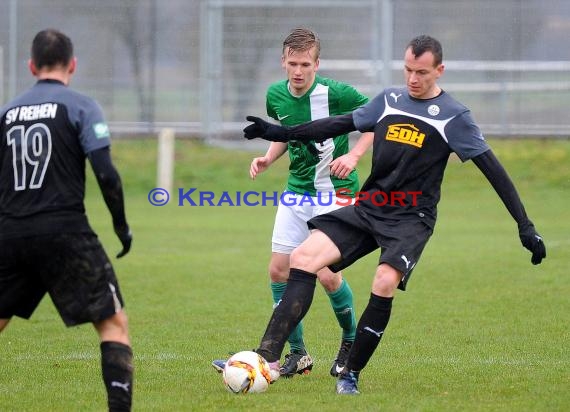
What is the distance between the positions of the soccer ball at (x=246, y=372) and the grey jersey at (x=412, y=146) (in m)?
1.11

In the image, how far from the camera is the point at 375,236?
6160 millimetres

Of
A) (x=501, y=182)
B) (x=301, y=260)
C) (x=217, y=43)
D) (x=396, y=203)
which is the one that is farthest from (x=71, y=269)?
(x=217, y=43)

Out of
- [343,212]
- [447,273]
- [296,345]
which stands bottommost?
[447,273]

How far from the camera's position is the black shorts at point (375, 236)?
5992 mm

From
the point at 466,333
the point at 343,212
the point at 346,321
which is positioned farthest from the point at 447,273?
the point at 343,212

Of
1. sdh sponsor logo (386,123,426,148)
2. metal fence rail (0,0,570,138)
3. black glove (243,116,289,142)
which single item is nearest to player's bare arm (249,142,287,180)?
black glove (243,116,289,142)

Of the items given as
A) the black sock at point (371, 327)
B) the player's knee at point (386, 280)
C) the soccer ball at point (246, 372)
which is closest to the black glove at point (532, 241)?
the player's knee at point (386, 280)

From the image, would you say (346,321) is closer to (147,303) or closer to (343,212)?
(343,212)

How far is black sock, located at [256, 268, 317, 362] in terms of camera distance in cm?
599

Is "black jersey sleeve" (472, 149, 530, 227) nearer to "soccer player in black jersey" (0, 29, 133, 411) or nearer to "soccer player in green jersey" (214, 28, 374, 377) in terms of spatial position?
"soccer player in green jersey" (214, 28, 374, 377)

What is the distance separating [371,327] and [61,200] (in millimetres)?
1994

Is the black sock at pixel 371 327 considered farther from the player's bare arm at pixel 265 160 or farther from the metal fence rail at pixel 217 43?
the metal fence rail at pixel 217 43

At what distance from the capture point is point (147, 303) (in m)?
9.96

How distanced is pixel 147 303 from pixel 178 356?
2.66 meters
